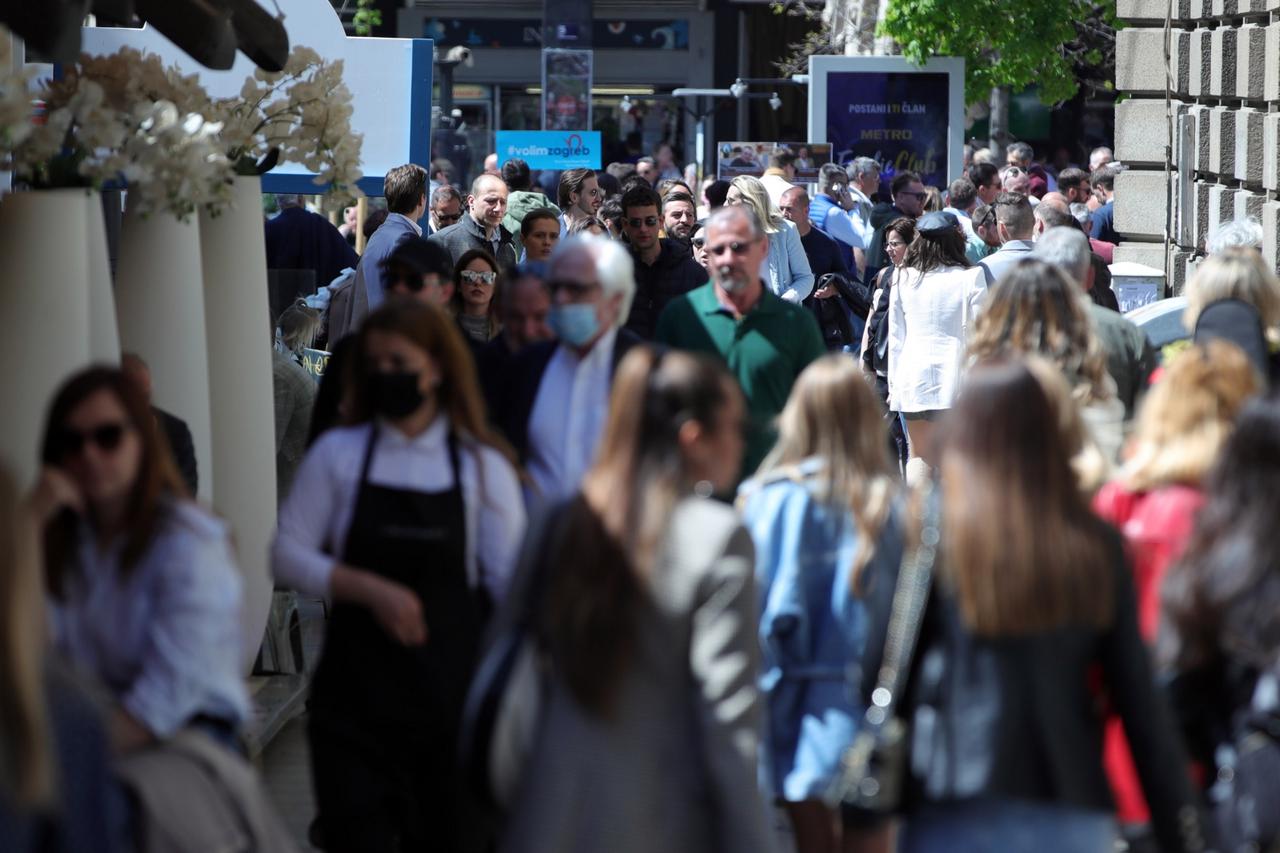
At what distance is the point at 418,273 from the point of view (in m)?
6.25

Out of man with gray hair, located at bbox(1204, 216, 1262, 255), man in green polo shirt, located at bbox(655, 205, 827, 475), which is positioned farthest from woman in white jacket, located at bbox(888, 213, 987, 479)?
man in green polo shirt, located at bbox(655, 205, 827, 475)

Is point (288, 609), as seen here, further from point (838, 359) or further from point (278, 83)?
point (838, 359)

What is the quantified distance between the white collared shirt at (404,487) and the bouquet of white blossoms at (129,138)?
1.44 metres

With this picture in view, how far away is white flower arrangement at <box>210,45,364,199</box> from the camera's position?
7094 millimetres

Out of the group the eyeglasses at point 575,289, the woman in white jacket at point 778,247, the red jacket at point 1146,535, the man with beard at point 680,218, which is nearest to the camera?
the red jacket at point 1146,535

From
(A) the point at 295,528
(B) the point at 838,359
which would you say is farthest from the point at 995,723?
(A) the point at 295,528

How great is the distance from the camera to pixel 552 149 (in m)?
19.9

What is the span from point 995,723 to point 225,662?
1472 mm

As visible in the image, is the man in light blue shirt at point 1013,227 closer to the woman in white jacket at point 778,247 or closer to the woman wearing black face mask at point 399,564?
the woman in white jacket at point 778,247

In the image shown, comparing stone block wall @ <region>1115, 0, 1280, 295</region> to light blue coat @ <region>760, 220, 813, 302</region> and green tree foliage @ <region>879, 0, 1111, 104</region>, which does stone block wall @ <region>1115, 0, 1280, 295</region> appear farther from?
green tree foliage @ <region>879, 0, 1111, 104</region>

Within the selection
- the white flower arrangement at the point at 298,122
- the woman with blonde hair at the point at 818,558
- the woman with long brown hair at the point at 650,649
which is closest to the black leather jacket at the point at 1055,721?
the woman with long brown hair at the point at 650,649

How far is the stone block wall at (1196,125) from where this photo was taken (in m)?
13.0

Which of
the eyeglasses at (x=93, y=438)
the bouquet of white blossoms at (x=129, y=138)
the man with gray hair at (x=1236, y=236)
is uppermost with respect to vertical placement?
the bouquet of white blossoms at (x=129, y=138)

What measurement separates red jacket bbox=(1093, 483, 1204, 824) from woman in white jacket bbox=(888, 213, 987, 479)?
520 cm
